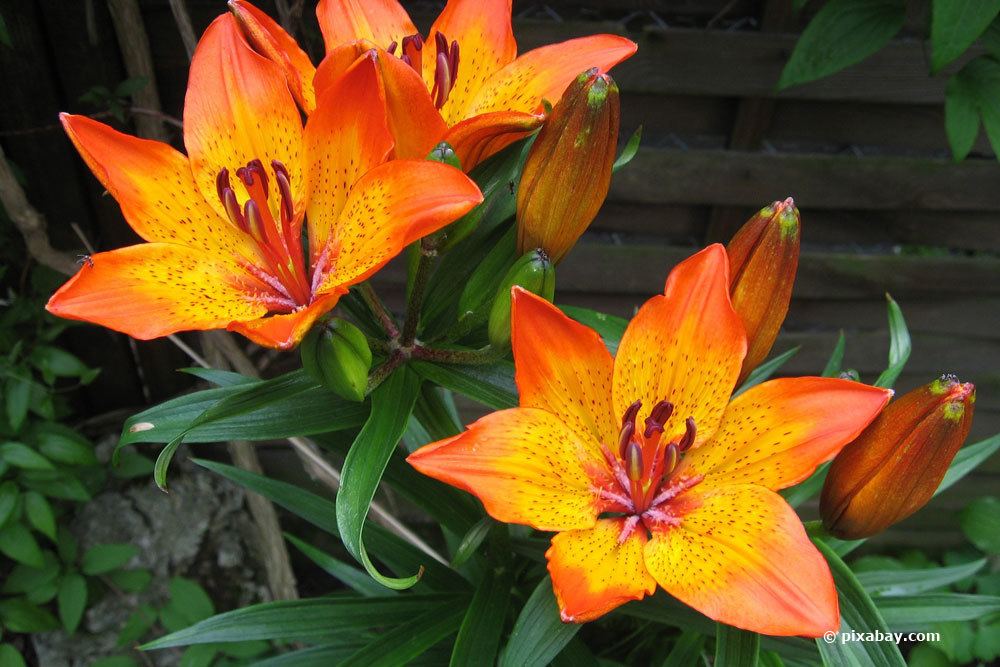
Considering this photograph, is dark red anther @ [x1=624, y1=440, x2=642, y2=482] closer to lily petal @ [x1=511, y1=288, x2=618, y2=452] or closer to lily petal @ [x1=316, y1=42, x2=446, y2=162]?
lily petal @ [x1=511, y1=288, x2=618, y2=452]

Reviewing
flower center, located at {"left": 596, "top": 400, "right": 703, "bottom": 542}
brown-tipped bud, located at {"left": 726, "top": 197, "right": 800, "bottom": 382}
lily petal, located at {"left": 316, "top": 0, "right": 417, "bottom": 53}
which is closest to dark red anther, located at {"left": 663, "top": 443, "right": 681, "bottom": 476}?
flower center, located at {"left": 596, "top": 400, "right": 703, "bottom": 542}

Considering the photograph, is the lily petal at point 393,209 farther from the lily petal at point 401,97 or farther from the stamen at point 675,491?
the stamen at point 675,491

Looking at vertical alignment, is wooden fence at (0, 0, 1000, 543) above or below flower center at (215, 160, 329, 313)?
below

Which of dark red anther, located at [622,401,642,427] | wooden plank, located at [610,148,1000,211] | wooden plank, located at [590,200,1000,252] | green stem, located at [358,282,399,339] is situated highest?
green stem, located at [358,282,399,339]


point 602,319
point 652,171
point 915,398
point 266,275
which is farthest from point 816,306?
point 266,275

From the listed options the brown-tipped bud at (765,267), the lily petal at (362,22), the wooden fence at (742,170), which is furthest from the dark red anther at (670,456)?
the wooden fence at (742,170)

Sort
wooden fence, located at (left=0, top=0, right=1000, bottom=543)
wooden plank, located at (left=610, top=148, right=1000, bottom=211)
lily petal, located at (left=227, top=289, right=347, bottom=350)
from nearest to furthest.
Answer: lily petal, located at (left=227, top=289, right=347, bottom=350) → wooden fence, located at (left=0, top=0, right=1000, bottom=543) → wooden plank, located at (left=610, top=148, right=1000, bottom=211)

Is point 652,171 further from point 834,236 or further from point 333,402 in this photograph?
point 333,402
